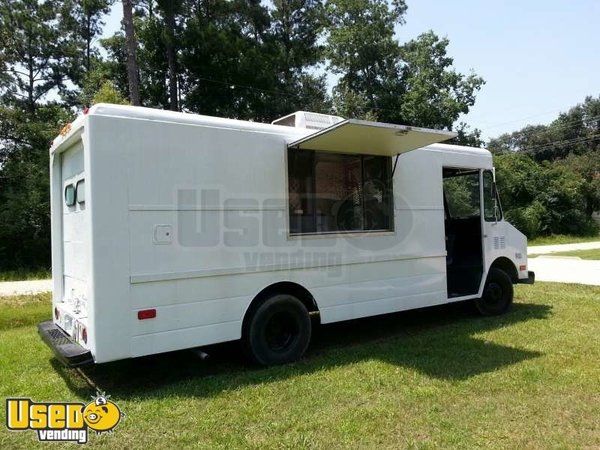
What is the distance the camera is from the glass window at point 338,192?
5.72 metres

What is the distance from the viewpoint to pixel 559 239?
28422 mm

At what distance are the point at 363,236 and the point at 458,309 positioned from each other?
3.38m

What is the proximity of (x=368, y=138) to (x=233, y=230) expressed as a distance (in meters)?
1.86

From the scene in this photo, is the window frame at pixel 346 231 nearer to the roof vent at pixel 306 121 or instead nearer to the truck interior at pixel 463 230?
the roof vent at pixel 306 121

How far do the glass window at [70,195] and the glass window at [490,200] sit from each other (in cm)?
582

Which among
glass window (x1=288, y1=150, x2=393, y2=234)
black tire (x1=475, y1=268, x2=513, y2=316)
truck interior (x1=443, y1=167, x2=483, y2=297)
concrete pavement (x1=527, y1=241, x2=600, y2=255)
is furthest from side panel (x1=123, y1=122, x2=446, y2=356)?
concrete pavement (x1=527, y1=241, x2=600, y2=255)

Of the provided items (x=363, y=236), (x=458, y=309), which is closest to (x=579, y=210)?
(x=458, y=309)

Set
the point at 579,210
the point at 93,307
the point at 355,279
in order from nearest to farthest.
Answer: the point at 93,307, the point at 355,279, the point at 579,210

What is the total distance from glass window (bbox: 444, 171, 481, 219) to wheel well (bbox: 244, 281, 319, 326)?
3.18 m

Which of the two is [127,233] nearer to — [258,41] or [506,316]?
[506,316]

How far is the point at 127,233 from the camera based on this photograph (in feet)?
15.0

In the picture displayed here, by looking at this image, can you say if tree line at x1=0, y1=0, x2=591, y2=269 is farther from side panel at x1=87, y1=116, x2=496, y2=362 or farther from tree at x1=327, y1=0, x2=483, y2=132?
side panel at x1=87, y1=116, x2=496, y2=362

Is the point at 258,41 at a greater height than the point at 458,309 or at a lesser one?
greater

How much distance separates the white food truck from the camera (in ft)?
14.9
